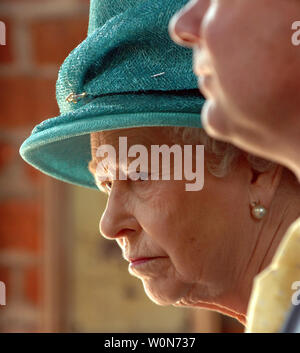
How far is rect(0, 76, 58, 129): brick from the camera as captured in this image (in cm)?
256

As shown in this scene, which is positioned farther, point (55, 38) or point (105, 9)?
point (55, 38)

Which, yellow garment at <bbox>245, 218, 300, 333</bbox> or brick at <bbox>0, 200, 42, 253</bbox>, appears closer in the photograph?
yellow garment at <bbox>245, 218, 300, 333</bbox>

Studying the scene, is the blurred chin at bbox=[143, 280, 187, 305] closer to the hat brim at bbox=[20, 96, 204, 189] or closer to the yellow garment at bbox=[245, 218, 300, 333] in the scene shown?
the hat brim at bbox=[20, 96, 204, 189]

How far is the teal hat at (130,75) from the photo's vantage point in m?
1.42

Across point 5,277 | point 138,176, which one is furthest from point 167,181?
point 5,277

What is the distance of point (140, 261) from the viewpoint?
155cm

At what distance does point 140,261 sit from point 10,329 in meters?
1.18

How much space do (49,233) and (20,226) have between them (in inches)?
4.3

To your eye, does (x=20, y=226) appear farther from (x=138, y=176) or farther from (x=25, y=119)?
(x=138, y=176)

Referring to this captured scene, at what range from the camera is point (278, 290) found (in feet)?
3.30

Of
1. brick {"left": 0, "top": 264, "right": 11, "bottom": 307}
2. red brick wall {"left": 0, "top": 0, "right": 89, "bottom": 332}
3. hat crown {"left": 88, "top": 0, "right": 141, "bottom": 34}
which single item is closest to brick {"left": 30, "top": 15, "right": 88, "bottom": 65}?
red brick wall {"left": 0, "top": 0, "right": 89, "bottom": 332}

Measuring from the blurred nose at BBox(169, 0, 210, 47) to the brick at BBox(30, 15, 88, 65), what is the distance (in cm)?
165

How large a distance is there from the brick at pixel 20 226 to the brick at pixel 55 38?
0.46m
